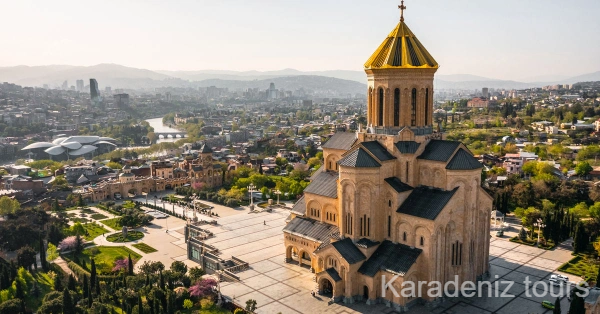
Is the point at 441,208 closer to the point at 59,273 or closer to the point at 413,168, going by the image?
the point at 413,168

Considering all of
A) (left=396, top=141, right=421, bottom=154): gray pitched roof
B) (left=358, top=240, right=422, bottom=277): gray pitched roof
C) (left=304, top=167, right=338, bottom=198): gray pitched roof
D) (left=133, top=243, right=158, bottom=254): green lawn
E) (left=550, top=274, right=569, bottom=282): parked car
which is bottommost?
(left=133, top=243, right=158, bottom=254): green lawn

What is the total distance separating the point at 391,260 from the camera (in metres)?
27.1

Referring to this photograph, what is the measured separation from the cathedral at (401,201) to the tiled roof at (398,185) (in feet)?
0.33

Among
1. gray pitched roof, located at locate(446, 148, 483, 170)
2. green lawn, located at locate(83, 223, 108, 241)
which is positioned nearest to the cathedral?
gray pitched roof, located at locate(446, 148, 483, 170)

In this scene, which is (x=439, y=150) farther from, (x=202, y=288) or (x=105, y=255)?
(x=105, y=255)

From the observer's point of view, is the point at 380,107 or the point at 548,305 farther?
the point at 380,107

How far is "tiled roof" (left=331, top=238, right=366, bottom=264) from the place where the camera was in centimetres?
2747

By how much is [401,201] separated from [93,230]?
3321 cm

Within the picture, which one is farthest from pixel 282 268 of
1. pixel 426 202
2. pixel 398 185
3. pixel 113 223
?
pixel 113 223

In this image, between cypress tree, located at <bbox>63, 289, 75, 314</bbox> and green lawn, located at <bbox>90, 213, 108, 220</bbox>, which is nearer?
cypress tree, located at <bbox>63, 289, 75, 314</bbox>

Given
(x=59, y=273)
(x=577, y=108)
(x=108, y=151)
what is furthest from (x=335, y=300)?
(x=577, y=108)

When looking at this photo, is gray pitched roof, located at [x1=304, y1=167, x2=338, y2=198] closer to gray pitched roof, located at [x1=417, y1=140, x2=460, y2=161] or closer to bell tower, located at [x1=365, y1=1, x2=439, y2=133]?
bell tower, located at [x1=365, y1=1, x2=439, y2=133]

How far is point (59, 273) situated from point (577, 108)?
116504 millimetres

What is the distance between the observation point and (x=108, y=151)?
352 feet
